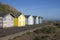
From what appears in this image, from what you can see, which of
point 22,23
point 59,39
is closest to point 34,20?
point 22,23

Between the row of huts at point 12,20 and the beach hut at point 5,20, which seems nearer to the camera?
the beach hut at point 5,20

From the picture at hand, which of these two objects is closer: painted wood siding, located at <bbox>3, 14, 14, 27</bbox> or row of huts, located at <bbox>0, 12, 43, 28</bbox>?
row of huts, located at <bbox>0, 12, 43, 28</bbox>

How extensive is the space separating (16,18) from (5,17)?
25.4 ft

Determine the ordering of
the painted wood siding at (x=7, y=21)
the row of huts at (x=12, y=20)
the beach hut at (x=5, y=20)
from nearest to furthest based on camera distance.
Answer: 1. the beach hut at (x=5, y=20)
2. the row of huts at (x=12, y=20)
3. the painted wood siding at (x=7, y=21)

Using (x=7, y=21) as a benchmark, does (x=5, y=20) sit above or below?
above

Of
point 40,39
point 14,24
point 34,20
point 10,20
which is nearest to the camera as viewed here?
point 40,39

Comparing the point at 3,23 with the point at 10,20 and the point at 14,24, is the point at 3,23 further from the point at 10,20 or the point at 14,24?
the point at 14,24

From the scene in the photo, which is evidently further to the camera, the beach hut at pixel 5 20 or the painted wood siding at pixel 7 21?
the painted wood siding at pixel 7 21

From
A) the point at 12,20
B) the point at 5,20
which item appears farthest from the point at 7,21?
the point at 12,20

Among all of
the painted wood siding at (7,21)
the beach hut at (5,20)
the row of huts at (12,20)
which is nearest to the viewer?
the beach hut at (5,20)

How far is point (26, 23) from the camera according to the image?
6906 centimetres

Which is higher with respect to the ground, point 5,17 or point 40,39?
point 5,17

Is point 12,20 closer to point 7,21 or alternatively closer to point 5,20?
point 7,21

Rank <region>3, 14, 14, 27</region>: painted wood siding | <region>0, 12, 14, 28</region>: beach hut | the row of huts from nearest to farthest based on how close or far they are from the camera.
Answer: <region>0, 12, 14, 28</region>: beach hut
the row of huts
<region>3, 14, 14, 27</region>: painted wood siding
